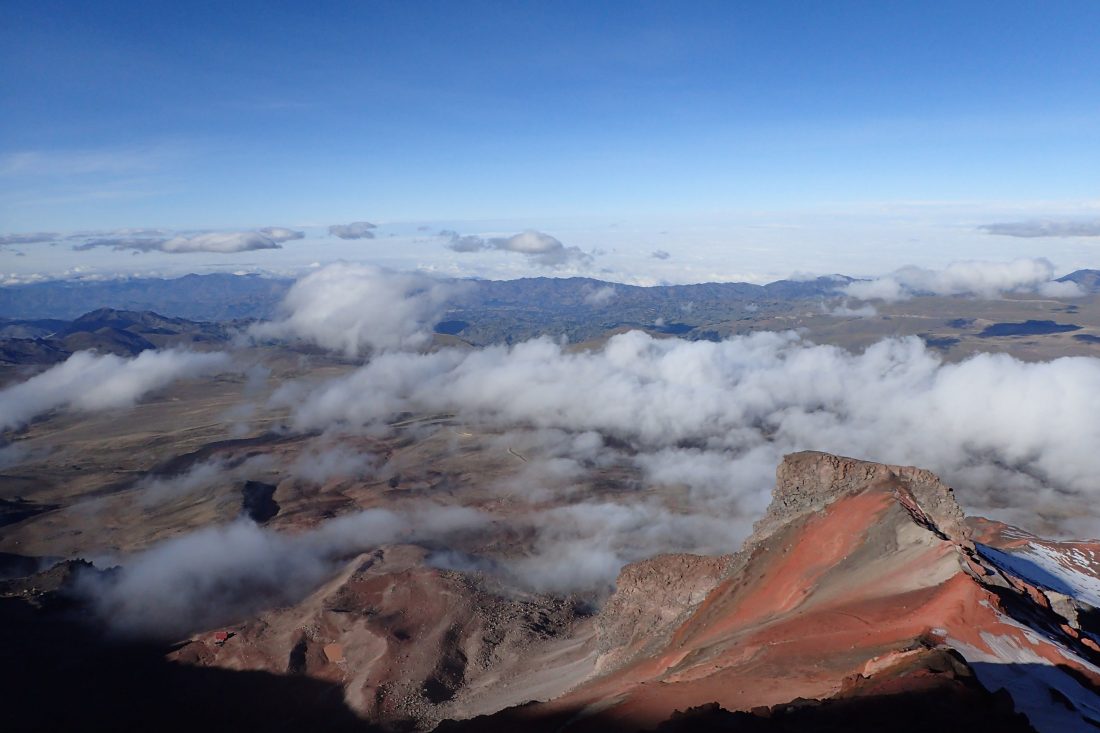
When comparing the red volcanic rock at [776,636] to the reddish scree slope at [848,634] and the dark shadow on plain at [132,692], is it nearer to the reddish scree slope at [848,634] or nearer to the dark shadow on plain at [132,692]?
the reddish scree slope at [848,634]

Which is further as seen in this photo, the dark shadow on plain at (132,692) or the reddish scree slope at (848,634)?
the dark shadow on plain at (132,692)

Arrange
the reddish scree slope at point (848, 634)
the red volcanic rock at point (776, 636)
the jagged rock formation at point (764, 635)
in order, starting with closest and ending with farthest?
the reddish scree slope at point (848, 634) < the red volcanic rock at point (776, 636) < the jagged rock formation at point (764, 635)

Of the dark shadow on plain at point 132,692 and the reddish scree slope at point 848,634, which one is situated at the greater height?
the reddish scree slope at point 848,634

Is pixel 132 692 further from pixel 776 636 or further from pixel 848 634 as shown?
pixel 848 634

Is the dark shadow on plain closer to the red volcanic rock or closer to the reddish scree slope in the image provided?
the red volcanic rock

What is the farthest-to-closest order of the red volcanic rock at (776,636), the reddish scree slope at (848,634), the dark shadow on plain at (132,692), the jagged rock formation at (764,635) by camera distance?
1. the dark shadow on plain at (132,692)
2. the jagged rock formation at (764,635)
3. the red volcanic rock at (776,636)
4. the reddish scree slope at (848,634)

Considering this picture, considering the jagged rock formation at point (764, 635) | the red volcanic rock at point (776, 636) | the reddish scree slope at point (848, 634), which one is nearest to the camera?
the reddish scree slope at point (848, 634)

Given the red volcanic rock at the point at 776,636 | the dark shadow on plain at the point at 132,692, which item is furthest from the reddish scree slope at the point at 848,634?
the dark shadow on plain at the point at 132,692

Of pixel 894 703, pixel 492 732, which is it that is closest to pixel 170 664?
pixel 492 732

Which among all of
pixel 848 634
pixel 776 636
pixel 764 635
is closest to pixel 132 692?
pixel 764 635
